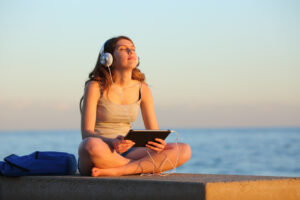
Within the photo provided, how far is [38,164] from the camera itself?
4.74m

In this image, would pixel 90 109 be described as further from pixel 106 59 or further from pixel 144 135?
pixel 144 135

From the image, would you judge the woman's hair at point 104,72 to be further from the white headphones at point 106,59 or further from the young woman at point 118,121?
the white headphones at point 106,59

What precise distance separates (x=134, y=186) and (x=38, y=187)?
103 centimetres

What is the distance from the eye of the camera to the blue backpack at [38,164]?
15.5ft

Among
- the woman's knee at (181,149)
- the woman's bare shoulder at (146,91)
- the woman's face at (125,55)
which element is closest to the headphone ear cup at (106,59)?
the woman's face at (125,55)

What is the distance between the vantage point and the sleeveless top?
5027 mm

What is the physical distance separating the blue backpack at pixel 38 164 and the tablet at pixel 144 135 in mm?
760

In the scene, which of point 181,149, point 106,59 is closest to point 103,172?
point 181,149

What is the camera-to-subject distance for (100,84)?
509 cm

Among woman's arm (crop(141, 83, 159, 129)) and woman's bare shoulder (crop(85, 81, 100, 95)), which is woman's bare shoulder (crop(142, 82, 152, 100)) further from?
woman's bare shoulder (crop(85, 81, 100, 95))

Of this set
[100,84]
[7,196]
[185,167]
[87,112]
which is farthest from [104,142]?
[185,167]

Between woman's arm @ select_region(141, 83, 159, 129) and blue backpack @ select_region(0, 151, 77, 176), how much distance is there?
Result: 914 mm

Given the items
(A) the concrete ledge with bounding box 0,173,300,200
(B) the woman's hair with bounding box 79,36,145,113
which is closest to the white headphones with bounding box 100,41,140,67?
(B) the woman's hair with bounding box 79,36,145,113

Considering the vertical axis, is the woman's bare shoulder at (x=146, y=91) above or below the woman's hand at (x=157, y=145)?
above
